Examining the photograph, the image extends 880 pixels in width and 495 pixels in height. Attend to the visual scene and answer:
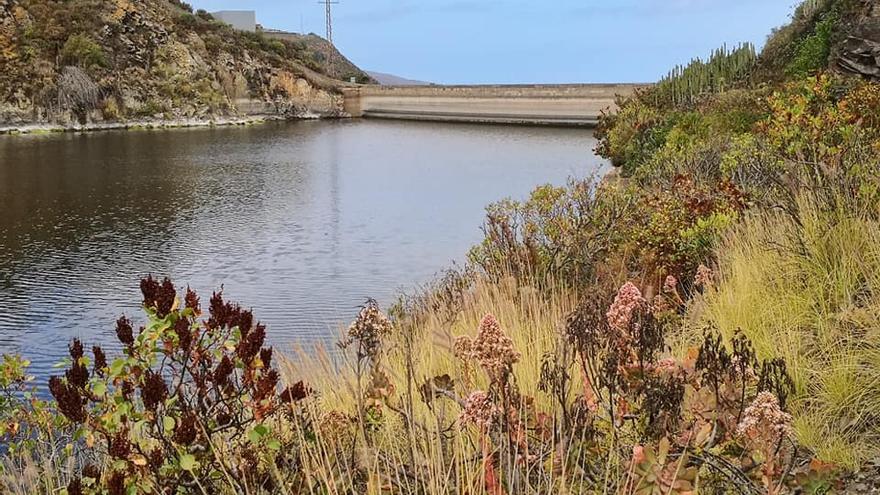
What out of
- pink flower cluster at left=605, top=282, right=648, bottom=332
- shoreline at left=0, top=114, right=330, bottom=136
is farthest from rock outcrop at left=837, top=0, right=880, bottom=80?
shoreline at left=0, top=114, right=330, bottom=136

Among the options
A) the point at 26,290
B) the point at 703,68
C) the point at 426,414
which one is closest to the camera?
the point at 426,414

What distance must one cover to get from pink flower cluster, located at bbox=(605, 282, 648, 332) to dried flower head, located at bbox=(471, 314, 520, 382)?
1.78 feet

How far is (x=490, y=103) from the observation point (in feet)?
190

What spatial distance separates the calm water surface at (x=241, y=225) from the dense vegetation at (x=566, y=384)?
1.58m

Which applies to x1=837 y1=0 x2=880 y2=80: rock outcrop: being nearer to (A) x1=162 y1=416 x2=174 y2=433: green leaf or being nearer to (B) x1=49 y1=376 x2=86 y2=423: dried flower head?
(A) x1=162 y1=416 x2=174 y2=433: green leaf

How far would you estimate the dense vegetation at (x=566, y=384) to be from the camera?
2500mm

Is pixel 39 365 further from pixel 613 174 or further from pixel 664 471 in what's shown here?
pixel 613 174

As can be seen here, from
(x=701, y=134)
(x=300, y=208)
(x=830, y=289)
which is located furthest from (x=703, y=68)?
(x=830, y=289)

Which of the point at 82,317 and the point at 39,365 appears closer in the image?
the point at 39,365

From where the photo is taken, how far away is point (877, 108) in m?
9.41

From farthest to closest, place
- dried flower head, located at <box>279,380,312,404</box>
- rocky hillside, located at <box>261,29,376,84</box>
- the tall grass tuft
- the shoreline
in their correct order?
rocky hillside, located at <box>261,29,376,84</box> → the shoreline → the tall grass tuft → dried flower head, located at <box>279,380,312,404</box>


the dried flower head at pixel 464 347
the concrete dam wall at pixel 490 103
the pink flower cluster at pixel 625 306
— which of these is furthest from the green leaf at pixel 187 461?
the concrete dam wall at pixel 490 103

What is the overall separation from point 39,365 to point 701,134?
9794mm

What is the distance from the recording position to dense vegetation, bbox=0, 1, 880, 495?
250cm
